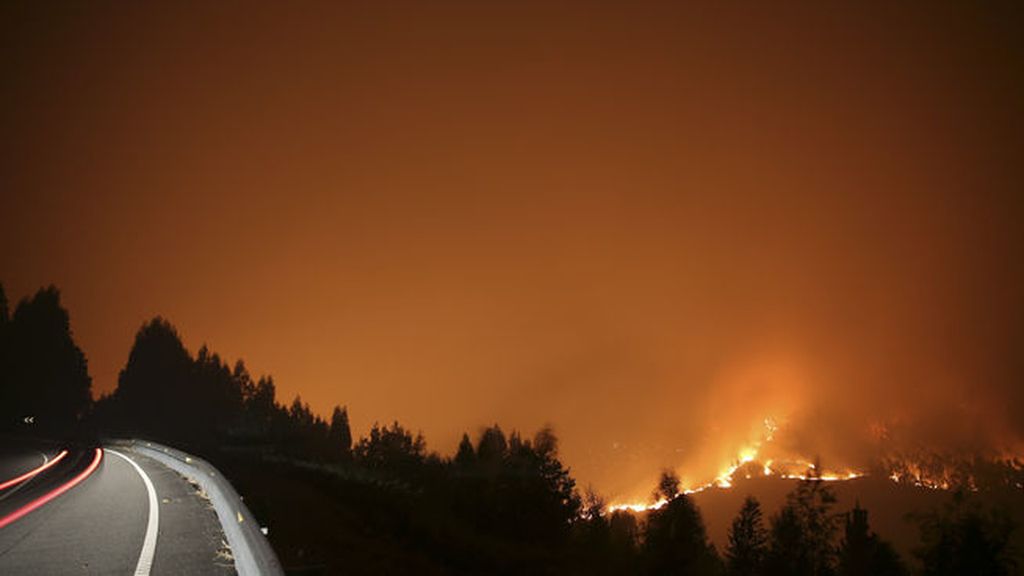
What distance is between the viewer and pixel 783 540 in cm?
8562

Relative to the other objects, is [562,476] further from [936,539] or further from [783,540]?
[936,539]

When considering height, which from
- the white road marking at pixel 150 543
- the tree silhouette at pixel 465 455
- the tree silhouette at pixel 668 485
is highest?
the tree silhouette at pixel 668 485

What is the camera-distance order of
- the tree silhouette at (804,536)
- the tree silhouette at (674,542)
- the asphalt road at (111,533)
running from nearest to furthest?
the asphalt road at (111,533) → the tree silhouette at (674,542) → the tree silhouette at (804,536)

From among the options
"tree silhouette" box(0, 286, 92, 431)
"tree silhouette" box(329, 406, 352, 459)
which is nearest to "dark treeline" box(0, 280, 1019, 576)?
"tree silhouette" box(0, 286, 92, 431)

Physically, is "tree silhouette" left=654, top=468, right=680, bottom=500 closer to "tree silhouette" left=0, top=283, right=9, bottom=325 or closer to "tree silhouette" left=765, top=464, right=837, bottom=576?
"tree silhouette" left=765, top=464, right=837, bottom=576

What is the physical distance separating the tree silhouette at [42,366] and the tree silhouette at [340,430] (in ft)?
265

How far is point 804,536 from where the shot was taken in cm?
8656

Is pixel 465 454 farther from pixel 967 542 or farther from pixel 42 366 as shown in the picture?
pixel 967 542

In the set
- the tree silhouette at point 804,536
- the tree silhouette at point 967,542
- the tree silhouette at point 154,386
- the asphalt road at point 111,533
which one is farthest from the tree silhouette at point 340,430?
the asphalt road at point 111,533

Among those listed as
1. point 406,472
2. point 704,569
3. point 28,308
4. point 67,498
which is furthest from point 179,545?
point 704,569

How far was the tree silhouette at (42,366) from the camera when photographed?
5728 centimetres

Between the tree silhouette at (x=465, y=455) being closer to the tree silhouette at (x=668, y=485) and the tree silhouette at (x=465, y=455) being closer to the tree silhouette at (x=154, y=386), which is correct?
the tree silhouette at (x=154, y=386)

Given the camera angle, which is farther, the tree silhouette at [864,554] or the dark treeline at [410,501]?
the tree silhouette at [864,554]

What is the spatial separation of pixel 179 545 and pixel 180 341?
3478 inches
